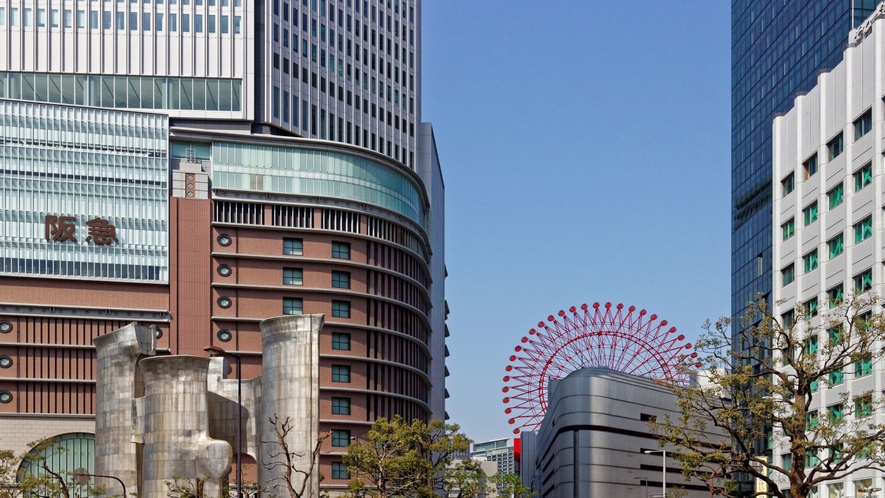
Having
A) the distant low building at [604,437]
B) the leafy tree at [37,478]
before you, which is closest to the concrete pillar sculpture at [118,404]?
the leafy tree at [37,478]

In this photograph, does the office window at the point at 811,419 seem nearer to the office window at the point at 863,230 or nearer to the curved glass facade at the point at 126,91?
the office window at the point at 863,230

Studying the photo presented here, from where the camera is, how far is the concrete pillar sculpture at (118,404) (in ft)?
330

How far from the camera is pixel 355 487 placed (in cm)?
8144

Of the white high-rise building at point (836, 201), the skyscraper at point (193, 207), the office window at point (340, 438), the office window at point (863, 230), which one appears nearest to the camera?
the white high-rise building at point (836, 201)

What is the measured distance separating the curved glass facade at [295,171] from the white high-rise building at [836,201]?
46165 millimetres

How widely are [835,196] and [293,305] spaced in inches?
2190

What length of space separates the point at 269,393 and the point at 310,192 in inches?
1084

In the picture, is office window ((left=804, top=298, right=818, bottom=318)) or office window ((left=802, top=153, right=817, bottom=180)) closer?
office window ((left=804, top=298, right=818, bottom=318))

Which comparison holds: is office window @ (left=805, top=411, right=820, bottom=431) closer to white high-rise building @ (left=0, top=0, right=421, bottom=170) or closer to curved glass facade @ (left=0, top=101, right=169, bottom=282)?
curved glass facade @ (left=0, top=101, right=169, bottom=282)

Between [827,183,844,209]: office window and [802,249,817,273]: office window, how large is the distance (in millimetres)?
3287

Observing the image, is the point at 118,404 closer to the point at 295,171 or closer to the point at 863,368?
the point at 295,171

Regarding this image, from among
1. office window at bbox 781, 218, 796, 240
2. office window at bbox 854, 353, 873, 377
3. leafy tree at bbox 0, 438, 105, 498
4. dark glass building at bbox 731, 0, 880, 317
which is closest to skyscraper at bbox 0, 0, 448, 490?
leafy tree at bbox 0, 438, 105, 498

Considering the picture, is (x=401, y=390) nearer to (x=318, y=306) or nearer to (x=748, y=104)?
(x=318, y=306)

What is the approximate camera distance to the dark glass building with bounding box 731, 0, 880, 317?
122 meters
